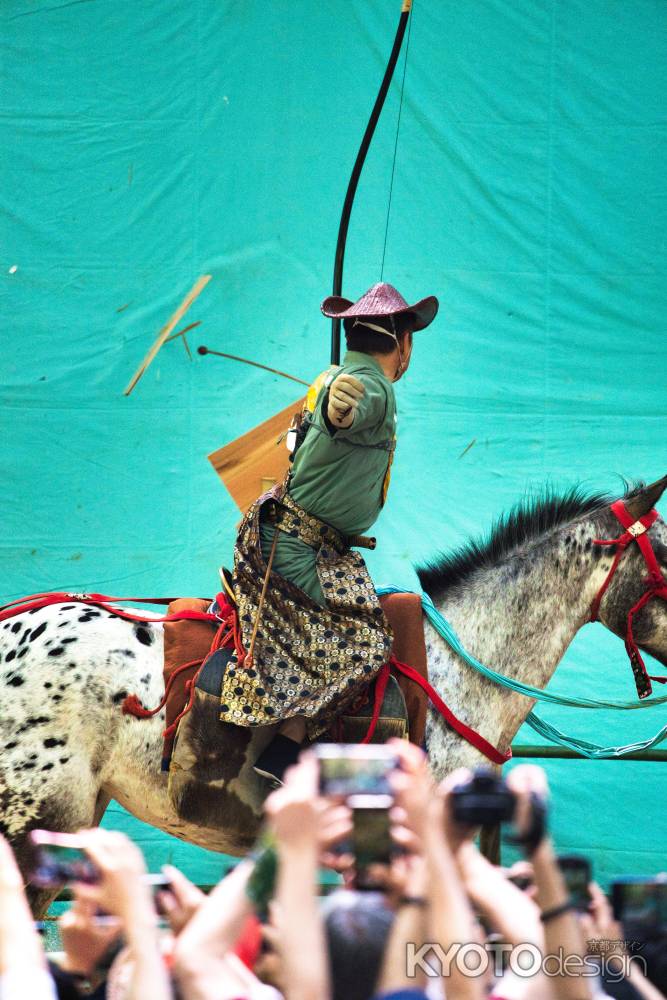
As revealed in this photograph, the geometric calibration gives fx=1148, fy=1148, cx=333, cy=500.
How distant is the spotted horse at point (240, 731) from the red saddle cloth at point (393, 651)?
7cm

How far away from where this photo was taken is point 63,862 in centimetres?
142

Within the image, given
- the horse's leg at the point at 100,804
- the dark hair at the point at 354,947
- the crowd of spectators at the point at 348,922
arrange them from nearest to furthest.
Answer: the crowd of spectators at the point at 348,922 → the dark hair at the point at 354,947 → the horse's leg at the point at 100,804

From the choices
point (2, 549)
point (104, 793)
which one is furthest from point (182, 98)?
point (104, 793)

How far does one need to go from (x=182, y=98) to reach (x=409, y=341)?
8.76 ft

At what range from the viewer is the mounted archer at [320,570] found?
3014 millimetres

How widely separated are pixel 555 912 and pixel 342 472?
6.36 feet

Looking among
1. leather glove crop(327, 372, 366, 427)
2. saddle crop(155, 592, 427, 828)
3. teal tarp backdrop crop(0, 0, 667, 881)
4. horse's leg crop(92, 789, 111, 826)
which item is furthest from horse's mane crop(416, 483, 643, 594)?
teal tarp backdrop crop(0, 0, 667, 881)

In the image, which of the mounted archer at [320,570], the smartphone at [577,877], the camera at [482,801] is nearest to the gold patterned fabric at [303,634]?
the mounted archer at [320,570]

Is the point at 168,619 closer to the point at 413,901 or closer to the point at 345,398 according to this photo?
the point at 345,398

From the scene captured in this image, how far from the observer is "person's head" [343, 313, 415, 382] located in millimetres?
3111

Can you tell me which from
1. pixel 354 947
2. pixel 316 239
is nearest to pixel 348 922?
pixel 354 947

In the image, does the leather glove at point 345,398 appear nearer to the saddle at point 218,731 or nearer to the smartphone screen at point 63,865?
the saddle at point 218,731

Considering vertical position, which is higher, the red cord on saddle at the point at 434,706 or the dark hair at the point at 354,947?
the red cord on saddle at the point at 434,706

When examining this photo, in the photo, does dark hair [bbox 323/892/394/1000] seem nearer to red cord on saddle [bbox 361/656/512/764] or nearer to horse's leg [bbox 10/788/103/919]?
red cord on saddle [bbox 361/656/512/764]
